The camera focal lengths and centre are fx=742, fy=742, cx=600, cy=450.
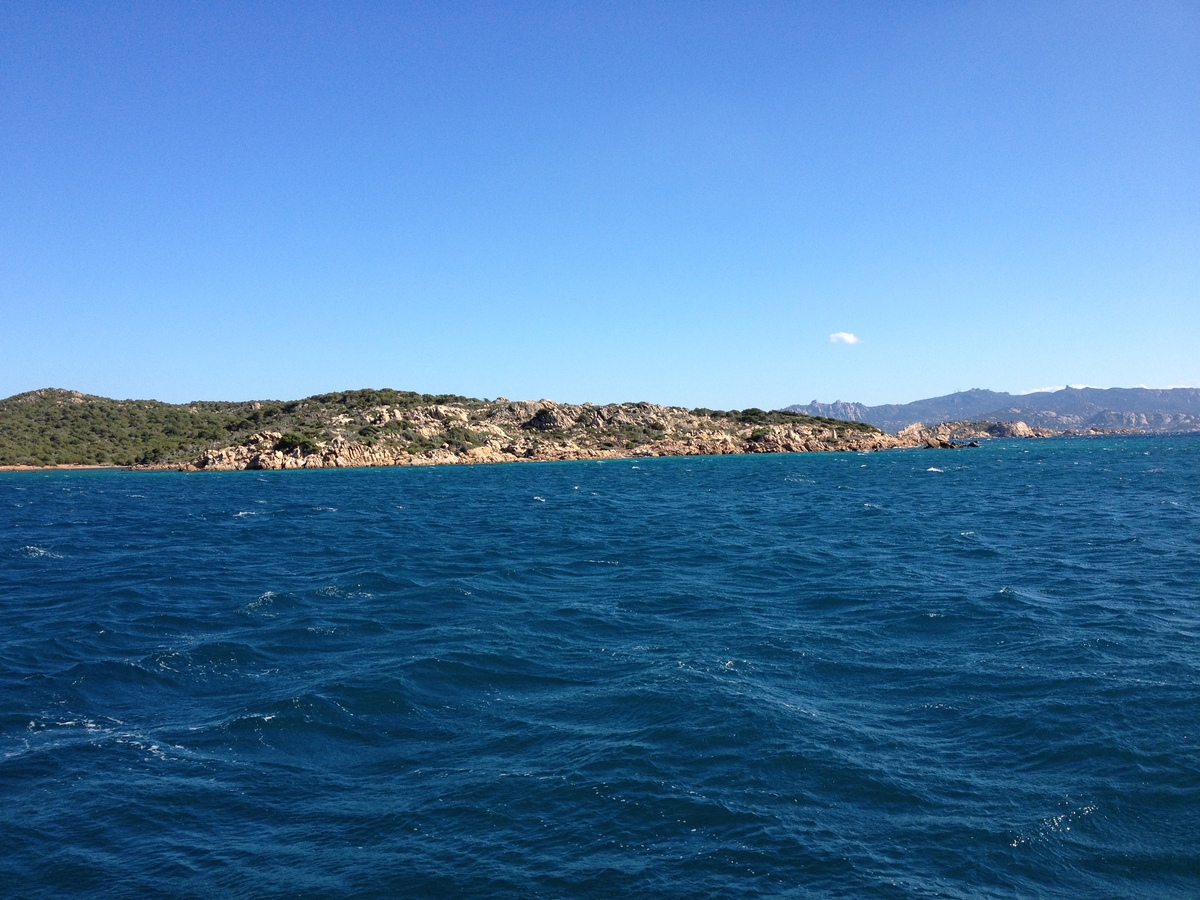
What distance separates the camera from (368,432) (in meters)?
149

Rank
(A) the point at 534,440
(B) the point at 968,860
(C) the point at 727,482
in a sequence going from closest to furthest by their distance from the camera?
(B) the point at 968,860 < (C) the point at 727,482 < (A) the point at 534,440

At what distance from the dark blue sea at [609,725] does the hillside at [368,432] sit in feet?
350

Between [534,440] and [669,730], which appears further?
[534,440]

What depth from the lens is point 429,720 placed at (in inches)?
598

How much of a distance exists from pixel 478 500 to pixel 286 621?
43194 millimetres

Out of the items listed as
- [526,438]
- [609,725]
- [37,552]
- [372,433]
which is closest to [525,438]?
[526,438]

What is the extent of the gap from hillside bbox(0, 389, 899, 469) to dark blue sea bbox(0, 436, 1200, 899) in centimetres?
10661

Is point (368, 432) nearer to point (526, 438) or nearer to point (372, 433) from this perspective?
point (372, 433)

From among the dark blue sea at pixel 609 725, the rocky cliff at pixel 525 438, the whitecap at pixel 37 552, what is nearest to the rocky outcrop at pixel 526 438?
the rocky cliff at pixel 525 438

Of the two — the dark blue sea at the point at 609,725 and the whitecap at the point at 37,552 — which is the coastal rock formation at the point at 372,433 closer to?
the whitecap at the point at 37,552

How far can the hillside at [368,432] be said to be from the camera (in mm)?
134250

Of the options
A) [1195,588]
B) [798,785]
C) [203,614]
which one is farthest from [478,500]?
[798,785]

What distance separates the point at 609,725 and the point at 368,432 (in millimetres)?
142673

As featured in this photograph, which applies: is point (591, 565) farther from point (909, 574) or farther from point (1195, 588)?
point (1195, 588)
